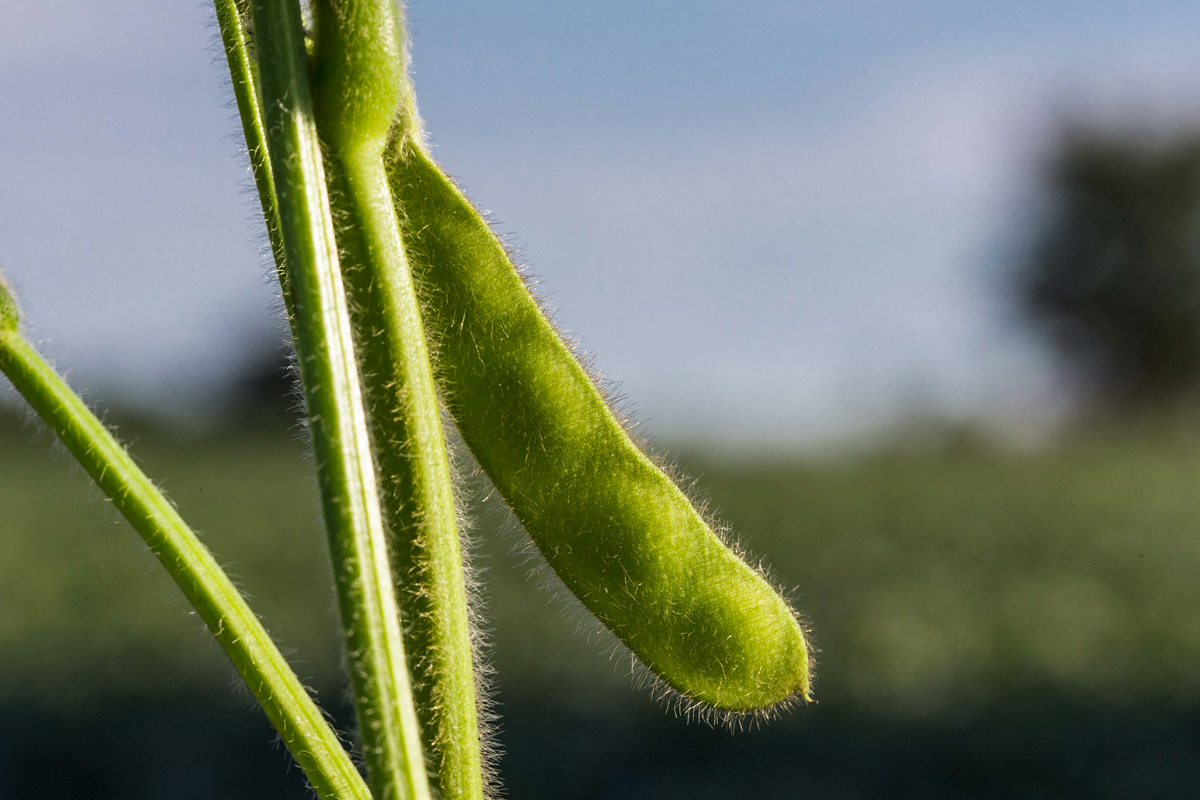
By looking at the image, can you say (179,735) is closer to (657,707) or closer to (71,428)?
(657,707)

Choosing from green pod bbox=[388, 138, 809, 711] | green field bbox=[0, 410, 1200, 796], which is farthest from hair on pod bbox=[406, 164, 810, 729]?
green field bbox=[0, 410, 1200, 796]

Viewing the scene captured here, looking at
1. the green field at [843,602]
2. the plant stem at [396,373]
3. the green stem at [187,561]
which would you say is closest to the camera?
the plant stem at [396,373]

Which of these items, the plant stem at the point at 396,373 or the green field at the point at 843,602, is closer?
the plant stem at the point at 396,373

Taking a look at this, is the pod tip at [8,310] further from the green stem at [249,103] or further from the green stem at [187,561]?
the green stem at [249,103]

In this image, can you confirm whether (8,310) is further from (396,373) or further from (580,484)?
(580,484)

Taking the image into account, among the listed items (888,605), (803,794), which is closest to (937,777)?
(803,794)

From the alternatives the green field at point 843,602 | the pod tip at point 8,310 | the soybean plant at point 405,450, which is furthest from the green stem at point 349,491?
the green field at point 843,602

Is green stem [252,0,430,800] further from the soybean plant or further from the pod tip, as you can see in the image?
the pod tip
